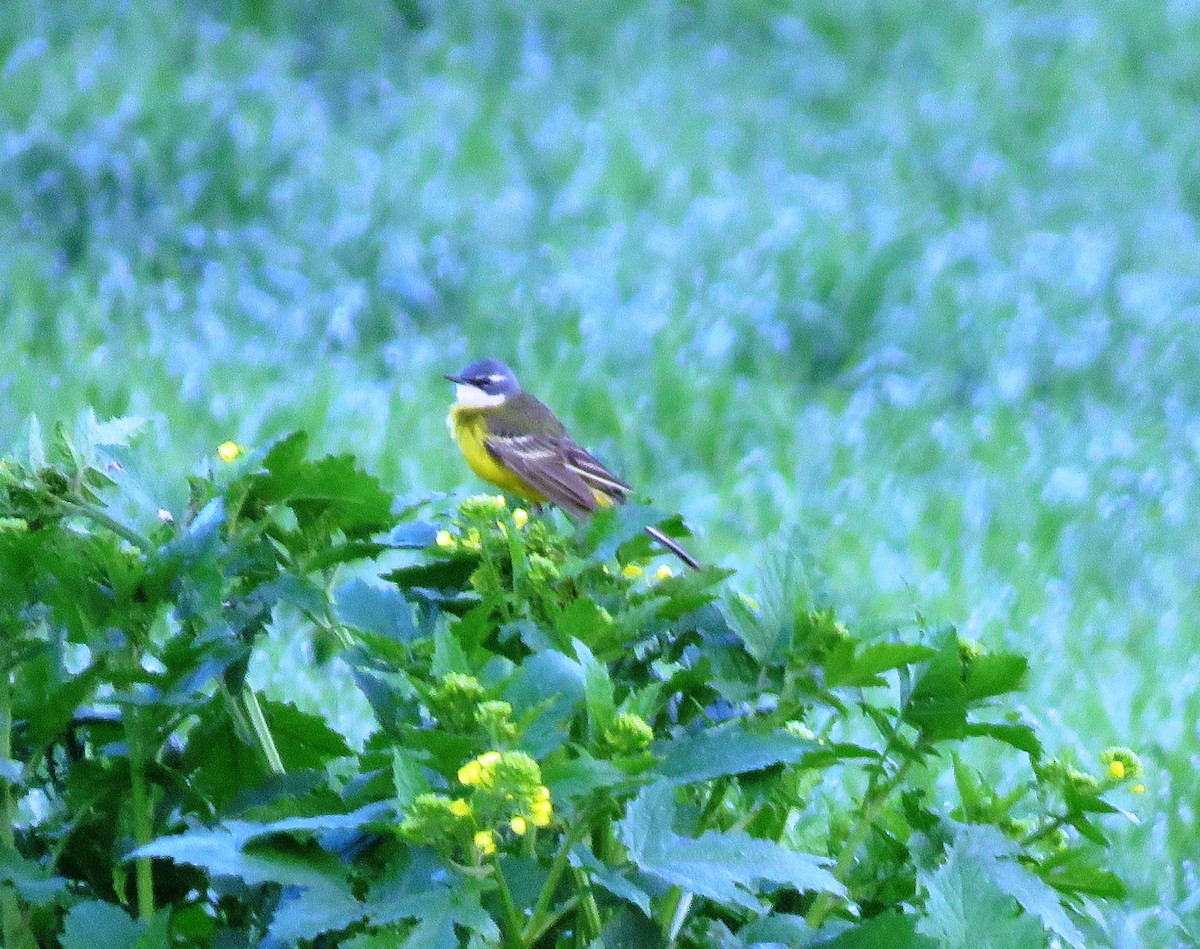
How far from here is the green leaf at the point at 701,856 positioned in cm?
155

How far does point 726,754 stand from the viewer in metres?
1.64

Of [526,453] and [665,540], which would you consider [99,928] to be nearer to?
[665,540]

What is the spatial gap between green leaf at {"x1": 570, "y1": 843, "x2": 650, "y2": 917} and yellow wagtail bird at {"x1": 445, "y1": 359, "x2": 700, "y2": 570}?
3.13 m

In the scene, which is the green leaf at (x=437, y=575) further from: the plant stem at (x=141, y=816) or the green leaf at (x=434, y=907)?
the green leaf at (x=434, y=907)

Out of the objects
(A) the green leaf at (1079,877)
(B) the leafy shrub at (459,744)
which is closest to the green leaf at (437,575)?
(B) the leafy shrub at (459,744)

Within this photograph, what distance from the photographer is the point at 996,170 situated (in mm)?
8594

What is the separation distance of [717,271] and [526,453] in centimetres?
251

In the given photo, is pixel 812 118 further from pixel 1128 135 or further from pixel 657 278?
pixel 657 278

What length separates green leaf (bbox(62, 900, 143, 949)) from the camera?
1.75 meters

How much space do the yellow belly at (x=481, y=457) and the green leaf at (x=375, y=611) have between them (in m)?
2.96

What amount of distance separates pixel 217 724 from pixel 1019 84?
8.29 meters

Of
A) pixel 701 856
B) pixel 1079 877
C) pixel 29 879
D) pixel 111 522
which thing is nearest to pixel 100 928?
pixel 29 879

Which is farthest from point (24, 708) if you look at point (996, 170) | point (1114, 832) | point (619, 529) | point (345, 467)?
point (996, 170)

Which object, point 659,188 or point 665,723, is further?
point 659,188
